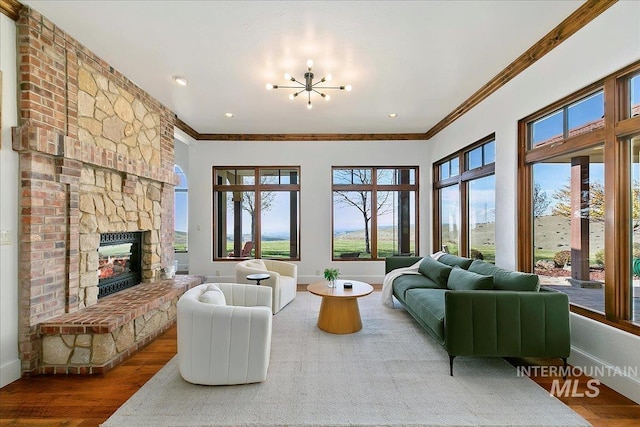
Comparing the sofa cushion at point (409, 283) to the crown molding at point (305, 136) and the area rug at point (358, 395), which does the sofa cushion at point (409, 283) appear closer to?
the area rug at point (358, 395)

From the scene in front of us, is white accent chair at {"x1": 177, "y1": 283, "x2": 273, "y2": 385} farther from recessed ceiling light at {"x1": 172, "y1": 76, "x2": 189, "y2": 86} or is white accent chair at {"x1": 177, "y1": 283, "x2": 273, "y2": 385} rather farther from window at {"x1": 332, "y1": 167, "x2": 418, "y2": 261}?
window at {"x1": 332, "y1": 167, "x2": 418, "y2": 261}

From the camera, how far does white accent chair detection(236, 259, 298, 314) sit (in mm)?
4145

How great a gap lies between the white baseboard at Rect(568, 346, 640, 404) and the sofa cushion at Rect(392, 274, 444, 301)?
145 cm

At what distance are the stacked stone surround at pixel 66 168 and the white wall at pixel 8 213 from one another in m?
0.04

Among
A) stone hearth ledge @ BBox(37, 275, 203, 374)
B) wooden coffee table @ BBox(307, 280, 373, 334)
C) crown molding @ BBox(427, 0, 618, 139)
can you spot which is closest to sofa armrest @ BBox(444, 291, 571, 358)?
wooden coffee table @ BBox(307, 280, 373, 334)

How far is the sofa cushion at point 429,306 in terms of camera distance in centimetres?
268

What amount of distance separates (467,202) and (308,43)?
359cm

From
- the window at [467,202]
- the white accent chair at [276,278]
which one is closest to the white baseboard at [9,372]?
the white accent chair at [276,278]

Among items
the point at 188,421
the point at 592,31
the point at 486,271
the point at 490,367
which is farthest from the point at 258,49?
the point at 490,367

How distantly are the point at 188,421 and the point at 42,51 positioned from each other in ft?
11.0

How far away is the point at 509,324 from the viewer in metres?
2.44

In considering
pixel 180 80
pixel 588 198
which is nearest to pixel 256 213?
pixel 180 80

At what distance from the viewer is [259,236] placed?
6.20m

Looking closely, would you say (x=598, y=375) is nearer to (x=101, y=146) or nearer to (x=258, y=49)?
(x=258, y=49)
